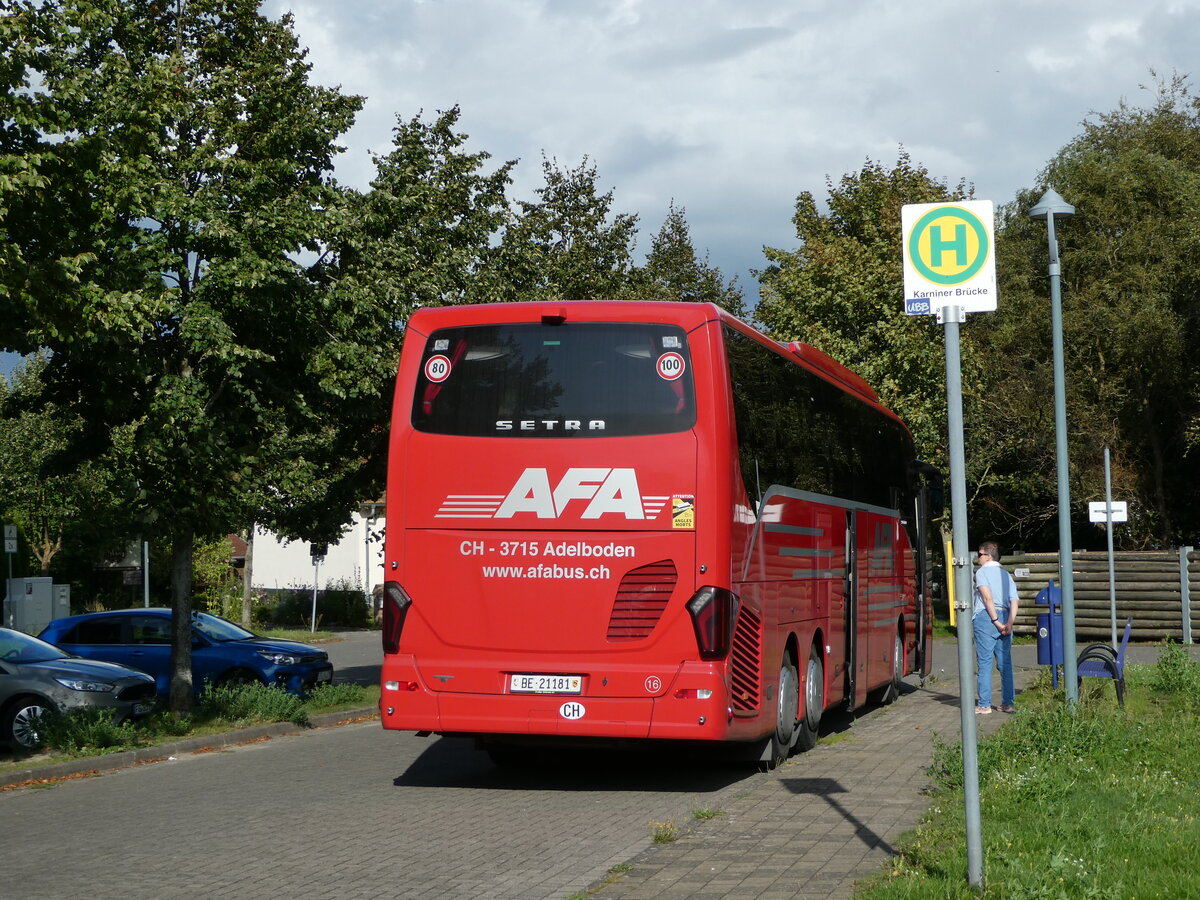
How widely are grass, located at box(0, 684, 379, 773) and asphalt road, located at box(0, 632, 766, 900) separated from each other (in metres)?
0.62

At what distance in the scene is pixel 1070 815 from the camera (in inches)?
325

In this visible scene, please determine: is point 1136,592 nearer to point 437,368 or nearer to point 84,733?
point 84,733

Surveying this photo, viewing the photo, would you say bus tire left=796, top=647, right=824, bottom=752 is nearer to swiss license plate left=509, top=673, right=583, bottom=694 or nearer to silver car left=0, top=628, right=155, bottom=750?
swiss license plate left=509, top=673, right=583, bottom=694

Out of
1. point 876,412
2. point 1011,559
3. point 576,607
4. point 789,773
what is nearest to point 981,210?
point 576,607

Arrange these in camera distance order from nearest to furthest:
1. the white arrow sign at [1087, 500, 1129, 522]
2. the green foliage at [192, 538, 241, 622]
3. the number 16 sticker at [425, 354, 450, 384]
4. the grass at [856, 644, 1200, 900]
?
1. the grass at [856, 644, 1200, 900]
2. the number 16 sticker at [425, 354, 450, 384]
3. the white arrow sign at [1087, 500, 1129, 522]
4. the green foliage at [192, 538, 241, 622]

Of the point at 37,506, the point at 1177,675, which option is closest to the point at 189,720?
the point at 1177,675

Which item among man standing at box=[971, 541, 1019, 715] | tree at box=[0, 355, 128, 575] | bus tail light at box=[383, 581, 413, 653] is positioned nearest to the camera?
bus tail light at box=[383, 581, 413, 653]

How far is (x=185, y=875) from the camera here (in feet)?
25.8

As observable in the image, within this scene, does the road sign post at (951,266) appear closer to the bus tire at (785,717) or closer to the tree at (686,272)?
the bus tire at (785,717)

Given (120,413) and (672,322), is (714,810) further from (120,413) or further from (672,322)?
(120,413)

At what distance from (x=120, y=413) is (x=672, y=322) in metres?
7.83

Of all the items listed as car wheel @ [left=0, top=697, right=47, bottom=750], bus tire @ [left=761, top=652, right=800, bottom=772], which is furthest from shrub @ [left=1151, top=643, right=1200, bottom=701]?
car wheel @ [left=0, top=697, right=47, bottom=750]

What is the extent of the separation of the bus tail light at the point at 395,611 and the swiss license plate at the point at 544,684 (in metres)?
0.97

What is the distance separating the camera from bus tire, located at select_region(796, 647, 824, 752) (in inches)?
527
